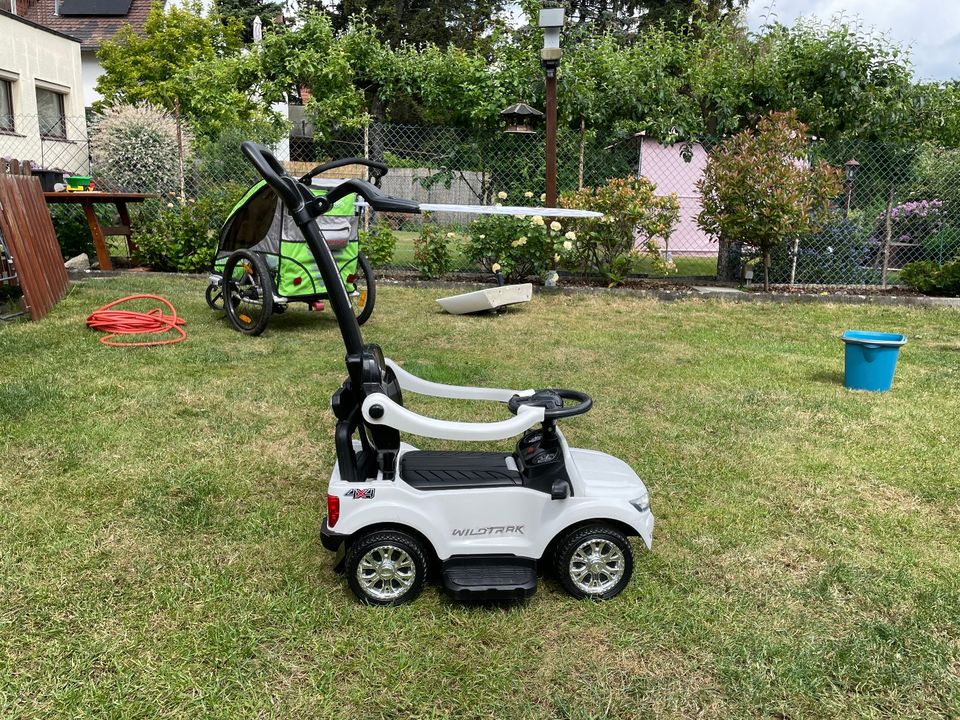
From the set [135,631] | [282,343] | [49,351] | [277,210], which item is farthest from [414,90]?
[135,631]

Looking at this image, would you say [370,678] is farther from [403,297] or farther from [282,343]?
[403,297]

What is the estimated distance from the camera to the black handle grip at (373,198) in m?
2.09

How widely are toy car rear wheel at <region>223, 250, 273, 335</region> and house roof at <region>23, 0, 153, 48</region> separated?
2212cm

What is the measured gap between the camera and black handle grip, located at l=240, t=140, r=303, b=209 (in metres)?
2.32

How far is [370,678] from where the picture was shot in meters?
1.92

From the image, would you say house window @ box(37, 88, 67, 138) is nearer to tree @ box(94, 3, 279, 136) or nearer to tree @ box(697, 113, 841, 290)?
tree @ box(94, 3, 279, 136)

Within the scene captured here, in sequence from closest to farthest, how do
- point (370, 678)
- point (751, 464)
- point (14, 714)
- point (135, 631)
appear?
point (14, 714) < point (370, 678) < point (135, 631) < point (751, 464)

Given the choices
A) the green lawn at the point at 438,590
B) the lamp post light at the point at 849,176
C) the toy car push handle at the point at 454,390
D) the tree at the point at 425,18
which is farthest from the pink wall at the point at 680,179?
the tree at the point at 425,18

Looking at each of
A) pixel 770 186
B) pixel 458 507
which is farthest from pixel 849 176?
pixel 458 507

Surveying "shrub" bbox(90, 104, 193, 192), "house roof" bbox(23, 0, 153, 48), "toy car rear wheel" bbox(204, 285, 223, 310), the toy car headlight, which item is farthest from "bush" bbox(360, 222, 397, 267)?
"house roof" bbox(23, 0, 153, 48)

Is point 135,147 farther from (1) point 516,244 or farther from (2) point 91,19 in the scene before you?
(2) point 91,19

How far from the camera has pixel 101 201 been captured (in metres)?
8.38

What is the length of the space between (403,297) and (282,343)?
8.41 ft

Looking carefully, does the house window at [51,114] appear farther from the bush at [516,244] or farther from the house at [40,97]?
the bush at [516,244]
